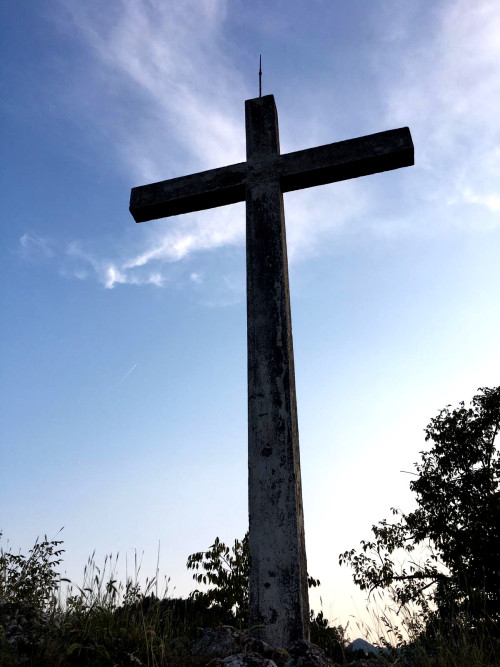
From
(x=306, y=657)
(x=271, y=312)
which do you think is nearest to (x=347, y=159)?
(x=271, y=312)

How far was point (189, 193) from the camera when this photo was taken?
5.79 metres

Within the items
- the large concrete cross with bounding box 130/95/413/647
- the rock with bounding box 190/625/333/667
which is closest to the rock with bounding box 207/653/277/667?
the rock with bounding box 190/625/333/667

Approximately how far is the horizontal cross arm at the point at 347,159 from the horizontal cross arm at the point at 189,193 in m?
0.45

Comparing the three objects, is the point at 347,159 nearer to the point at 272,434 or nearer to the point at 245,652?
the point at 272,434

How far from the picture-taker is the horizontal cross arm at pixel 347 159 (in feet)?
17.6

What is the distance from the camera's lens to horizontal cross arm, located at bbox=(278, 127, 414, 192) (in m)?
5.38

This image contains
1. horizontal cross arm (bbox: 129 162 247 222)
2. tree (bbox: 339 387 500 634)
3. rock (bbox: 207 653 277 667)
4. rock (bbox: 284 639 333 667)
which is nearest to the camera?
rock (bbox: 207 653 277 667)

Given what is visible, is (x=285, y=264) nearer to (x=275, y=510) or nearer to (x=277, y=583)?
(x=275, y=510)

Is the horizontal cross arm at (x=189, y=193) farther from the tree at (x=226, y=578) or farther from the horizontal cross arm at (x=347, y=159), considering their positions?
the tree at (x=226, y=578)

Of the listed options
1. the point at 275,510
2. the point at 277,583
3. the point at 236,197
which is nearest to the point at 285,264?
the point at 236,197

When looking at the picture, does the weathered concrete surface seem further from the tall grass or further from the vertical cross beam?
the tall grass

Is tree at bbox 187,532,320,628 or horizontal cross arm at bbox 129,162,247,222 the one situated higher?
horizontal cross arm at bbox 129,162,247,222

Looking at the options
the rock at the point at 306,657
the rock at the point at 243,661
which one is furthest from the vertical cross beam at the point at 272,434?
the rock at the point at 243,661

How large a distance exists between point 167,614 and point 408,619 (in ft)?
4.96
